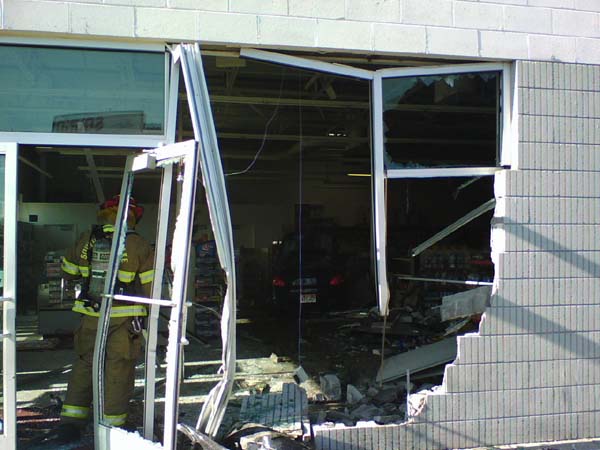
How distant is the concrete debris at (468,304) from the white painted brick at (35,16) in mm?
3782

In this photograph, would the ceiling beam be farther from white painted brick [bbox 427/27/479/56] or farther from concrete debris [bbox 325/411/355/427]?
concrete debris [bbox 325/411/355/427]

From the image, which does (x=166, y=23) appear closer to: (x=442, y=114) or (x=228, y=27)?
(x=228, y=27)

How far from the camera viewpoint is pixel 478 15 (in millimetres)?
4875

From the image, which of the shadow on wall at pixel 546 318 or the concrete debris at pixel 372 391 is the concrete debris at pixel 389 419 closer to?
the concrete debris at pixel 372 391

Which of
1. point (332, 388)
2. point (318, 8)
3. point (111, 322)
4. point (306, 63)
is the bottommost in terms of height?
point (332, 388)

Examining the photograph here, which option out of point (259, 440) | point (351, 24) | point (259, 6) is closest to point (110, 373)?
point (259, 440)

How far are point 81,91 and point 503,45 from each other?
3.41m

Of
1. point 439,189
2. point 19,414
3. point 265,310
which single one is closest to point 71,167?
point 265,310

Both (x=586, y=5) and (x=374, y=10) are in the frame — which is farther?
(x=586, y=5)

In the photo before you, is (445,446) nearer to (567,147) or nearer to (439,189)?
(567,147)

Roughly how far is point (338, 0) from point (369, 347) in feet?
16.8

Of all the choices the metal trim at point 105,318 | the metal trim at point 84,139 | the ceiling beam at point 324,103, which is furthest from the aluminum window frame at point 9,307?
the ceiling beam at point 324,103

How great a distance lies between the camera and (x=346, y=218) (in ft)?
52.6

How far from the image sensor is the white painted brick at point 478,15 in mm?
4848
